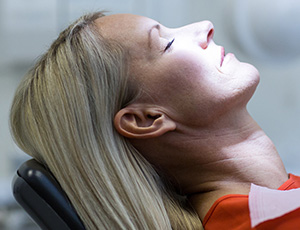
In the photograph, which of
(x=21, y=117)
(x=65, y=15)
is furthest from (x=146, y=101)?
(x=65, y=15)

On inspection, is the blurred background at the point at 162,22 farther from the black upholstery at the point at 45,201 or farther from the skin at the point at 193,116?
the black upholstery at the point at 45,201

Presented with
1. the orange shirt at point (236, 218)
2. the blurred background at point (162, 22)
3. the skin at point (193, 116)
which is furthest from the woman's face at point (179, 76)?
the blurred background at point (162, 22)

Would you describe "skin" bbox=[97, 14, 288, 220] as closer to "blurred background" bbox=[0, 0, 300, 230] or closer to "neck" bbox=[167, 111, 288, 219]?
"neck" bbox=[167, 111, 288, 219]

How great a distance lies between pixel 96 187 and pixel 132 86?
0.80 feet

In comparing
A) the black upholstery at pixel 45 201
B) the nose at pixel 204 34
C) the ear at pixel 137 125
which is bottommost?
the black upholstery at pixel 45 201

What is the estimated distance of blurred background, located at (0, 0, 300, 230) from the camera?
6.46 feet

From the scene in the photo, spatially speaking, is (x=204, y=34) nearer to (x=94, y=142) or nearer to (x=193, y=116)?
(x=193, y=116)

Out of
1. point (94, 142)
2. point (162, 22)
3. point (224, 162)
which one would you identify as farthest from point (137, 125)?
point (162, 22)

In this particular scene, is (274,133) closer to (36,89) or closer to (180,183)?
(180,183)

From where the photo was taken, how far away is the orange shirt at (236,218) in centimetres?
90

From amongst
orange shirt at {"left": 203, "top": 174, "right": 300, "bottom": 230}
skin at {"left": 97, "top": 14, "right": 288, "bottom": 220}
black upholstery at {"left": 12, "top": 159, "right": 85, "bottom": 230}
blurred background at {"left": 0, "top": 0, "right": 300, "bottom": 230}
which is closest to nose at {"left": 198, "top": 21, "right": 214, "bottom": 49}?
skin at {"left": 97, "top": 14, "right": 288, "bottom": 220}

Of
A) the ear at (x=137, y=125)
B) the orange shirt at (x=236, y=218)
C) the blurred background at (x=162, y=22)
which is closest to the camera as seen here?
the orange shirt at (x=236, y=218)

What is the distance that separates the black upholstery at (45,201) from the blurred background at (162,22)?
1.07m

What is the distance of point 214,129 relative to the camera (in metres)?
1.05
